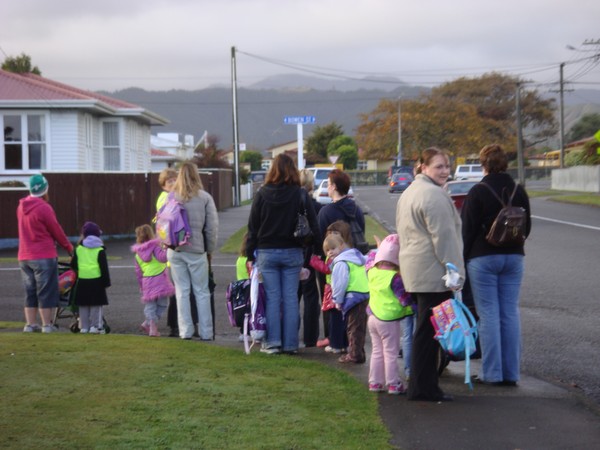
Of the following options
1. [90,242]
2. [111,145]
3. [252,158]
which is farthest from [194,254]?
[252,158]

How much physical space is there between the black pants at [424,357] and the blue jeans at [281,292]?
202cm

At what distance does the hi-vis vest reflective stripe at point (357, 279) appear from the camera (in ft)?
28.6

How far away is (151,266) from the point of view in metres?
11.1

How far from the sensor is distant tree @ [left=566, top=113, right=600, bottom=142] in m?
134

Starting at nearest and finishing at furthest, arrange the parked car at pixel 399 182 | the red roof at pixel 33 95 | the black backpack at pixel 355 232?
the black backpack at pixel 355 232, the red roof at pixel 33 95, the parked car at pixel 399 182

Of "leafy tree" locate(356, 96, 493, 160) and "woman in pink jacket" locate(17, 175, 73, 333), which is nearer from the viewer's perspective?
"woman in pink jacket" locate(17, 175, 73, 333)

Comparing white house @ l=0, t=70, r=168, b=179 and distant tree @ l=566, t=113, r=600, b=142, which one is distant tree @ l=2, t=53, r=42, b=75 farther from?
distant tree @ l=566, t=113, r=600, b=142

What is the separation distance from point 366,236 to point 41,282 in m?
14.7

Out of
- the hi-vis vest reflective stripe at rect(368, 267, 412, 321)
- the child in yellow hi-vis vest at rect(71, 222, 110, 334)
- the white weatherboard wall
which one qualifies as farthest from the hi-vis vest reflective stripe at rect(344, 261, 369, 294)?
the white weatherboard wall

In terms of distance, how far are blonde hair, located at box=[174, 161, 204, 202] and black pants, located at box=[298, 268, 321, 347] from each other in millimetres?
1506

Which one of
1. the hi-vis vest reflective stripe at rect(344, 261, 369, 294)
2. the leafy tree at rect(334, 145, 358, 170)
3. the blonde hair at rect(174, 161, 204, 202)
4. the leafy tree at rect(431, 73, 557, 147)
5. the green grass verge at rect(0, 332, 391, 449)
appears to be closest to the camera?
the green grass verge at rect(0, 332, 391, 449)

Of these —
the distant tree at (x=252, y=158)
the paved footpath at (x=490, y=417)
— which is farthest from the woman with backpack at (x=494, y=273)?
the distant tree at (x=252, y=158)

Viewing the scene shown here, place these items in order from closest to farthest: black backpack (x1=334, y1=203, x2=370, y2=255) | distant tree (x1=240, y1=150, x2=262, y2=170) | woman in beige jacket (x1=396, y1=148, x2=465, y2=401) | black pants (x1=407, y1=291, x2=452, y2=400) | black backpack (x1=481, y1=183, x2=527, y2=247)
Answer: woman in beige jacket (x1=396, y1=148, x2=465, y2=401) < black pants (x1=407, y1=291, x2=452, y2=400) < black backpack (x1=481, y1=183, x2=527, y2=247) < black backpack (x1=334, y1=203, x2=370, y2=255) < distant tree (x1=240, y1=150, x2=262, y2=170)

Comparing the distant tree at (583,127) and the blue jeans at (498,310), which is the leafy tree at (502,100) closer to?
the distant tree at (583,127)
